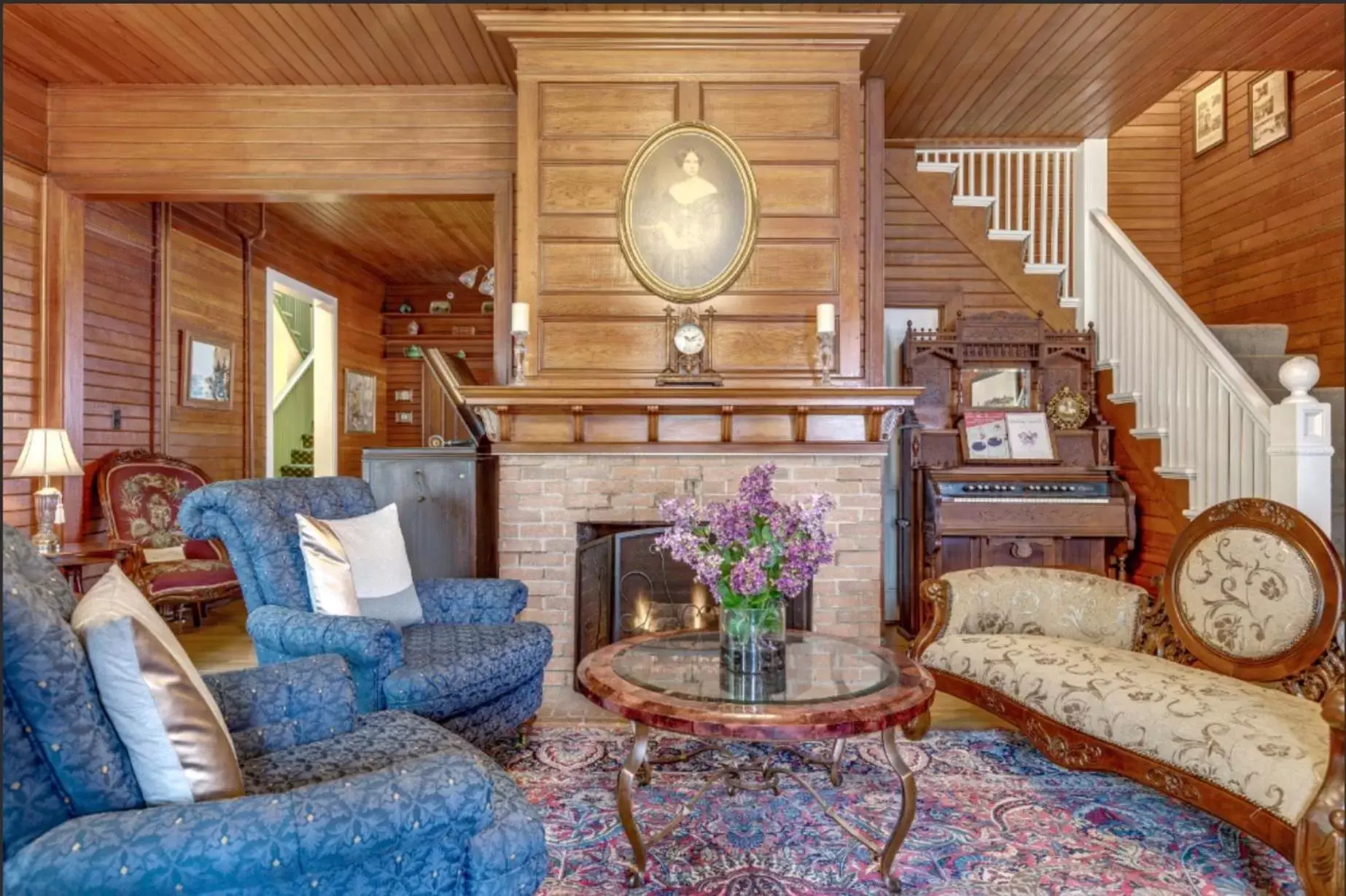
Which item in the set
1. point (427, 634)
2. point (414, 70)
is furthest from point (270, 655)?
point (414, 70)

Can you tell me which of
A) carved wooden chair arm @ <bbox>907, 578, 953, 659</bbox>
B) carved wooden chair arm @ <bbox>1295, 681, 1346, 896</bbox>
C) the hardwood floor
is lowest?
the hardwood floor

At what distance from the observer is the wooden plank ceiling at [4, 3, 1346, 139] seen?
10.4 feet

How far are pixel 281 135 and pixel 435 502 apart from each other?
2208 mm

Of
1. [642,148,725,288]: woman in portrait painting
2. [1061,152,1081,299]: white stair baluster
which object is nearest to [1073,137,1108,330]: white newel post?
[1061,152,1081,299]: white stair baluster

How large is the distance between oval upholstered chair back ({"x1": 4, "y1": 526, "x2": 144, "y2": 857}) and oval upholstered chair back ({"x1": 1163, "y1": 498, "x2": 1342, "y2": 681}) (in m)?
2.82

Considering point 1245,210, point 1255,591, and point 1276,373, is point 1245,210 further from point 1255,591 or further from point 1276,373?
point 1255,591

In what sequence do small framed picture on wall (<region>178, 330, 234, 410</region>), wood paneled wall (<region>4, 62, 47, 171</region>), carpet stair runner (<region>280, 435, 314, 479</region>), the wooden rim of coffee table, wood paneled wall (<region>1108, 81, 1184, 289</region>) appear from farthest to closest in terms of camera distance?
carpet stair runner (<region>280, 435, 314, 479</region>)
wood paneled wall (<region>1108, 81, 1184, 289</region>)
small framed picture on wall (<region>178, 330, 234, 410</region>)
wood paneled wall (<region>4, 62, 47, 171</region>)
the wooden rim of coffee table

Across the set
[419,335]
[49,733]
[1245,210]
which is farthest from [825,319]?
[419,335]

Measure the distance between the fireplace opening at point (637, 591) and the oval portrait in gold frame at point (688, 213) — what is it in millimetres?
1186

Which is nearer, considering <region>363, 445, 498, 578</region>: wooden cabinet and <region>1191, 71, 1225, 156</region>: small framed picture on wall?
<region>363, 445, 498, 578</region>: wooden cabinet

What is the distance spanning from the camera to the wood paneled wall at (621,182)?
3.38 meters

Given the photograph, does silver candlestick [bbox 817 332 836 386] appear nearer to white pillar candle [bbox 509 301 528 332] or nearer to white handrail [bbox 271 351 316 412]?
white pillar candle [bbox 509 301 528 332]

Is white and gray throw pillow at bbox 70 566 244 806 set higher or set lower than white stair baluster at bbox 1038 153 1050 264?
lower

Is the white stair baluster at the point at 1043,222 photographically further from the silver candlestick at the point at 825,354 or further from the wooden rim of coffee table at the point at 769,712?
the wooden rim of coffee table at the point at 769,712
